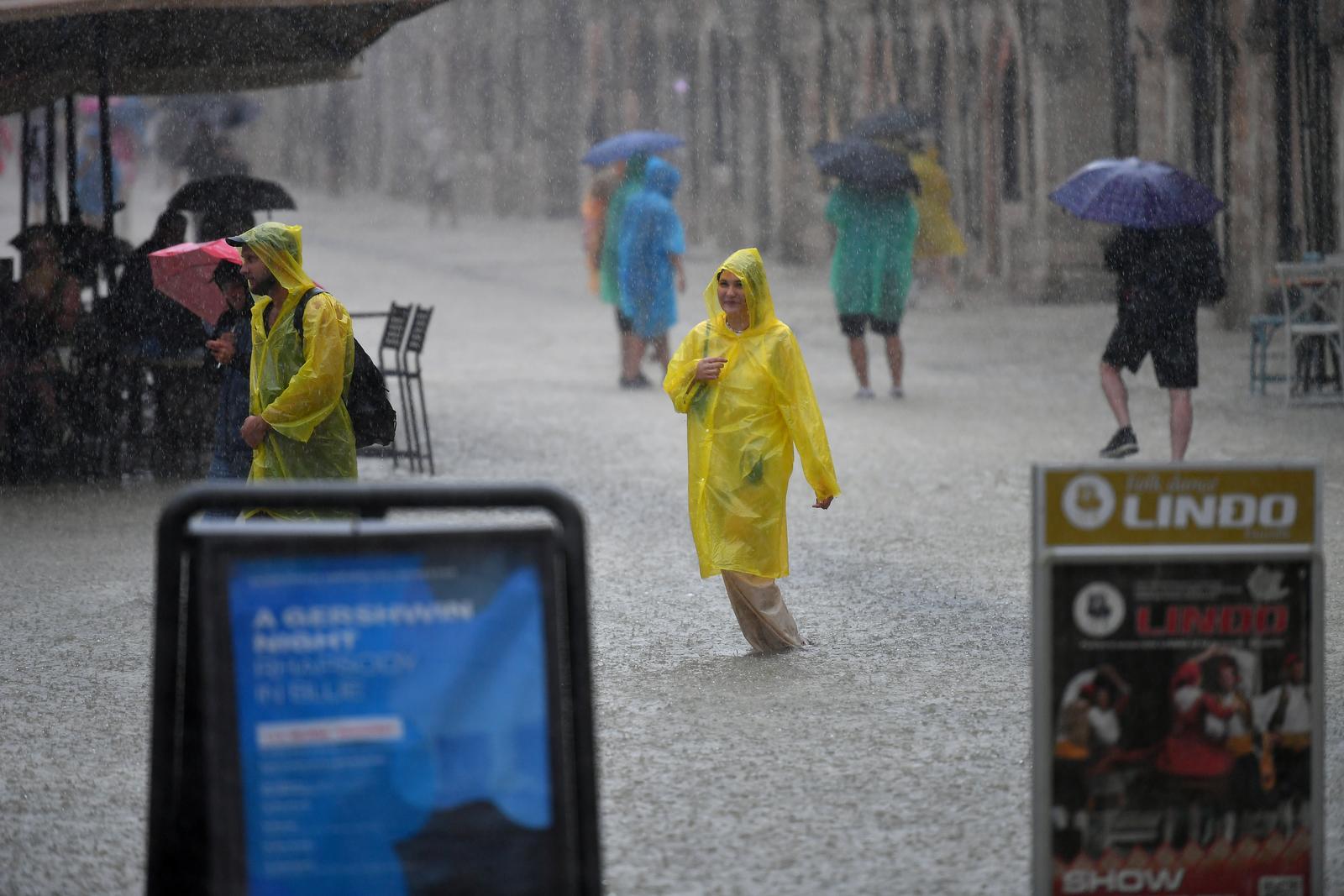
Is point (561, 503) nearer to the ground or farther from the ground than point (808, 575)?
farther from the ground

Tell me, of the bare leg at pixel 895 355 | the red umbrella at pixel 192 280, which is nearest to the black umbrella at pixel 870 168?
the bare leg at pixel 895 355

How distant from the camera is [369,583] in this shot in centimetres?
341

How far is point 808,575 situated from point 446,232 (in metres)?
28.7

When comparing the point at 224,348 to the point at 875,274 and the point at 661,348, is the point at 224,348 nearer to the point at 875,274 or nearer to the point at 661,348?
the point at 875,274

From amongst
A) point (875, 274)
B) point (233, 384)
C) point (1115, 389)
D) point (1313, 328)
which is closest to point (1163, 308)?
point (1115, 389)

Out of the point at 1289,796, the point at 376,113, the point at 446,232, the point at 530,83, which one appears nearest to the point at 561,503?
the point at 1289,796

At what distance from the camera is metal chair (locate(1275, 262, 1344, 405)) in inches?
530

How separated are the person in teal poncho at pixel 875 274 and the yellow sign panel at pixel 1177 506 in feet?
34.2

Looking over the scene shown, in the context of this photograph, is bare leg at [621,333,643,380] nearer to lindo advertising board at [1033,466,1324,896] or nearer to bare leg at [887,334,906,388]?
bare leg at [887,334,906,388]

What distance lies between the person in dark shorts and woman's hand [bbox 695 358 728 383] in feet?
14.4

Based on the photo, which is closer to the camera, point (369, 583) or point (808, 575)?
point (369, 583)

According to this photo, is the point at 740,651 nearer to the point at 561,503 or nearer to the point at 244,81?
the point at 561,503

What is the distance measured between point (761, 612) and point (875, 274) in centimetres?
776

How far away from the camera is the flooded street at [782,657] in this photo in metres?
4.95
